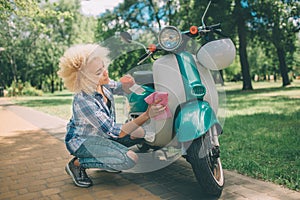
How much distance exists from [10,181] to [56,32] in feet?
117

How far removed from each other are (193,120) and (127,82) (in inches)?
44.6

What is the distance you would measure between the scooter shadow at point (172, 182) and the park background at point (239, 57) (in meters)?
0.59

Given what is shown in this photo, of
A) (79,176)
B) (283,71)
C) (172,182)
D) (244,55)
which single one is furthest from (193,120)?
(283,71)

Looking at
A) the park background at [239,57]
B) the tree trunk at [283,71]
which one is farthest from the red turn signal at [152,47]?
the tree trunk at [283,71]

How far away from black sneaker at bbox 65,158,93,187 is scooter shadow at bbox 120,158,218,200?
41 cm

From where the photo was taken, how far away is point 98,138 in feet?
8.83

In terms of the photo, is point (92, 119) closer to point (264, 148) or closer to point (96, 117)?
point (96, 117)

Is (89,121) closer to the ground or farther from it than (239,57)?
closer to the ground

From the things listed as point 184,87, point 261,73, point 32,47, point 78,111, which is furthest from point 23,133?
point 261,73

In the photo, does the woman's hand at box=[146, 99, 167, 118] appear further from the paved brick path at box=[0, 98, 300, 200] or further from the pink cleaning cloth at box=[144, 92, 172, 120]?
the paved brick path at box=[0, 98, 300, 200]

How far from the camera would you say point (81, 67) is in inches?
104

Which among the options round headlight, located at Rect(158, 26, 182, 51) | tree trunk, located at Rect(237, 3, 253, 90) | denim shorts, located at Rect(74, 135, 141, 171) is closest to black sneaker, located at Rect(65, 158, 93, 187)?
denim shorts, located at Rect(74, 135, 141, 171)

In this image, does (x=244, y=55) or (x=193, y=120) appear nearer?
(x=193, y=120)

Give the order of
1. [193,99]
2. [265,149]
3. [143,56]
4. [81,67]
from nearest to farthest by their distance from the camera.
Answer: [193,99], [81,67], [143,56], [265,149]
